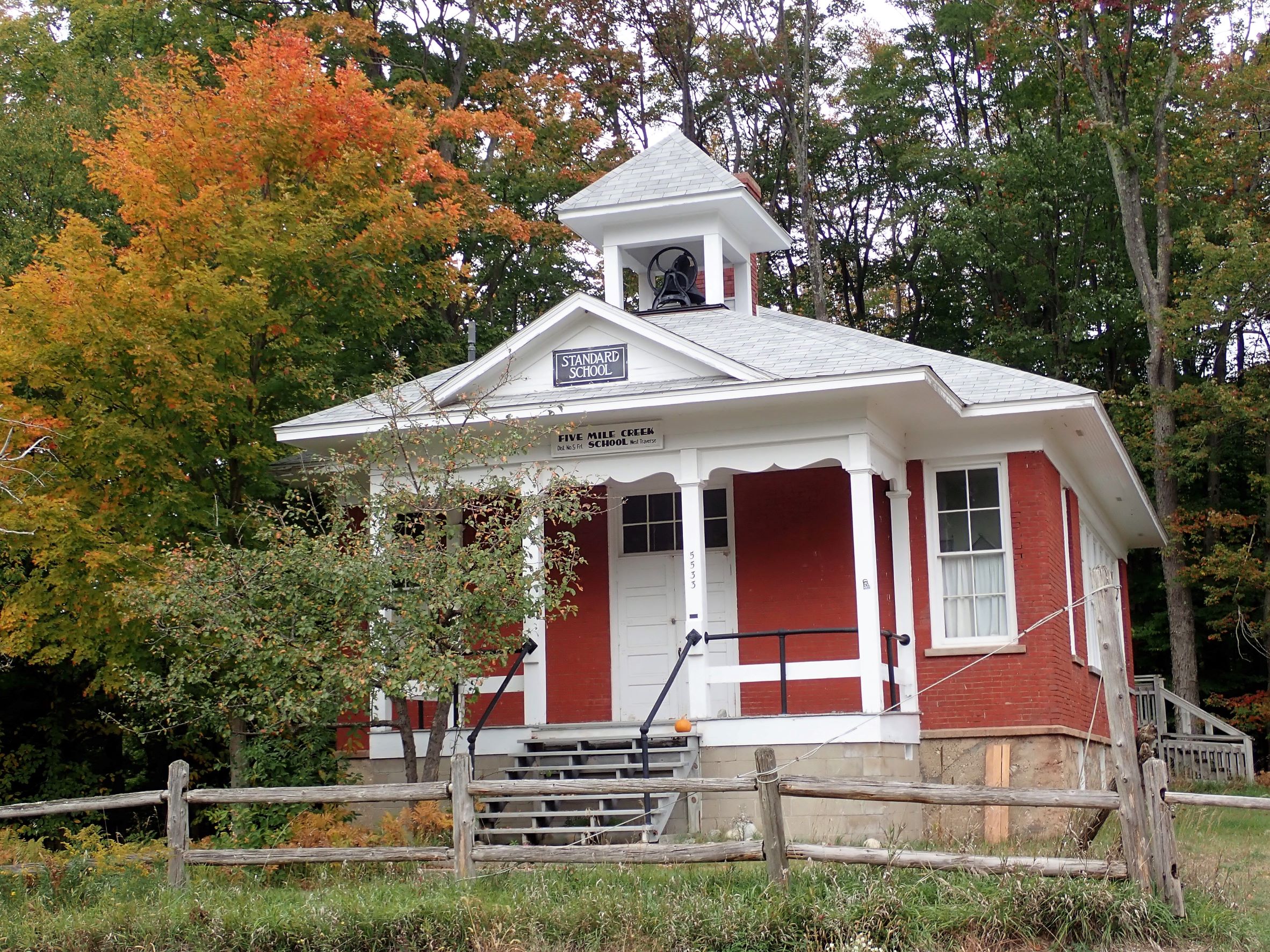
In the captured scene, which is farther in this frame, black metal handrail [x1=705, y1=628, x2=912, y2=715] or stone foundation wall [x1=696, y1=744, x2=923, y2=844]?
black metal handrail [x1=705, y1=628, x2=912, y2=715]

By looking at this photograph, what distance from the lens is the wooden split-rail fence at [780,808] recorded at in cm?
931

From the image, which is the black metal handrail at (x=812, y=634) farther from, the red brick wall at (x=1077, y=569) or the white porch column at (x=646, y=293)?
the white porch column at (x=646, y=293)

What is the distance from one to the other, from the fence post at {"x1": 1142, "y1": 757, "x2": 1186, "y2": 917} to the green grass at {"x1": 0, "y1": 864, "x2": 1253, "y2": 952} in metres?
0.14

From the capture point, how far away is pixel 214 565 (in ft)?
43.2

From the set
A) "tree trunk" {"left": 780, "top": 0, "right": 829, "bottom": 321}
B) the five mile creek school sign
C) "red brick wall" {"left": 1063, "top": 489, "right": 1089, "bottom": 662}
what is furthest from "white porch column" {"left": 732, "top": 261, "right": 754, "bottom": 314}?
"tree trunk" {"left": 780, "top": 0, "right": 829, "bottom": 321}

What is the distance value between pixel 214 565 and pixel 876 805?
6.70 metres

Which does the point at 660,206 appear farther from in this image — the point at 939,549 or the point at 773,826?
the point at 773,826

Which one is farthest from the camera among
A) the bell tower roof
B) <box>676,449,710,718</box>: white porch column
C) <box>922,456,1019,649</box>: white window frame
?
the bell tower roof

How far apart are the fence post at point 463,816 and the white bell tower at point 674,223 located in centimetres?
875

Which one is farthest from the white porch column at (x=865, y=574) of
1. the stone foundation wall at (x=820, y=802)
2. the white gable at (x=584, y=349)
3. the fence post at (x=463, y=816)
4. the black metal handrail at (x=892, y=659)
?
the fence post at (x=463, y=816)

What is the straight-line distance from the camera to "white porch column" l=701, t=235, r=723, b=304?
18.8 m

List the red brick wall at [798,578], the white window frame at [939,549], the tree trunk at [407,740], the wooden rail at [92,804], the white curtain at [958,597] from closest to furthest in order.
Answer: the wooden rail at [92,804] < the tree trunk at [407,740] < the white window frame at [939,549] < the white curtain at [958,597] < the red brick wall at [798,578]

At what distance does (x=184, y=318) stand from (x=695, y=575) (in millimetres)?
6098

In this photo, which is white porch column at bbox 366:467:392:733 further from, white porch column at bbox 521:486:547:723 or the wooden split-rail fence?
the wooden split-rail fence
